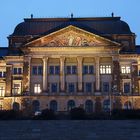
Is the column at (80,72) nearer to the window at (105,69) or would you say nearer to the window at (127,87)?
the window at (105,69)

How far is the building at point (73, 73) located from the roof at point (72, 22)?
5123 millimetres

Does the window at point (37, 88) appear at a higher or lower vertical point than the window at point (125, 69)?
lower

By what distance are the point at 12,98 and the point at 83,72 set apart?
45.3ft

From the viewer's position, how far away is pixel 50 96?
78.9 m

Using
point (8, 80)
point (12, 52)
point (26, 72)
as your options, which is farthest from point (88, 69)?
point (12, 52)

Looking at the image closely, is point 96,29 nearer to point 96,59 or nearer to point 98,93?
point 96,59

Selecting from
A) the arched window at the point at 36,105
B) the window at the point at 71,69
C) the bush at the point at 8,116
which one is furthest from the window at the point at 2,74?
the bush at the point at 8,116

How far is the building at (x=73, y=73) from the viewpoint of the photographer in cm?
7881

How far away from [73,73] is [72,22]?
36.0 feet

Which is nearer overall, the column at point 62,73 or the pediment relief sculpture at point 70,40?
the column at point 62,73
